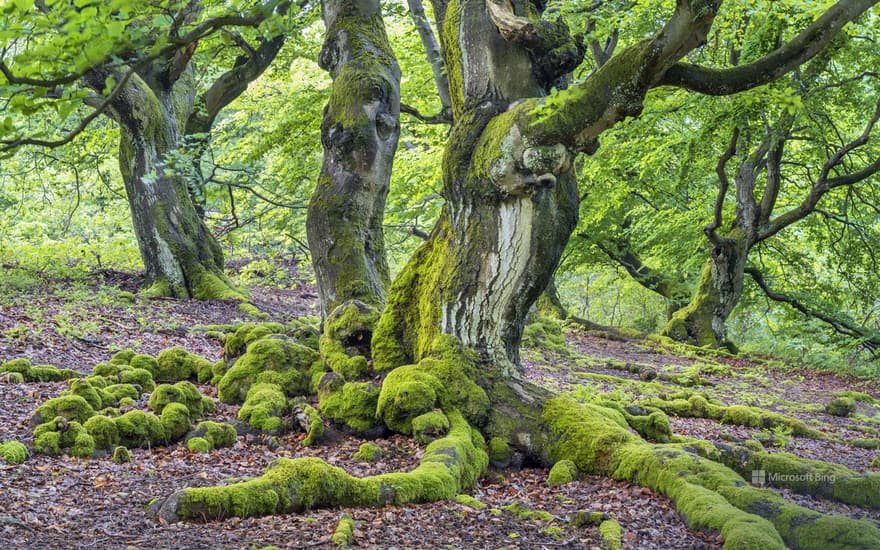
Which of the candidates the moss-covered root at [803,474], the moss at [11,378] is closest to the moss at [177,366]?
the moss at [11,378]

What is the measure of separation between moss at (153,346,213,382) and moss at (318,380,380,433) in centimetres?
226

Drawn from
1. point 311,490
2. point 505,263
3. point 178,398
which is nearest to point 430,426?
point 311,490

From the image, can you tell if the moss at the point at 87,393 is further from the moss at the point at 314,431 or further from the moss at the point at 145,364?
the moss at the point at 314,431

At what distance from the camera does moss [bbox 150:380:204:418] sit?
6.24 m

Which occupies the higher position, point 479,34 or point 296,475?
point 479,34

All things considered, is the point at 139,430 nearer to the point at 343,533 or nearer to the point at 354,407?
the point at 354,407

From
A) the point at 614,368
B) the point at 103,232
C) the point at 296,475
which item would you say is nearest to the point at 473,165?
the point at 296,475

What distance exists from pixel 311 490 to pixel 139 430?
6.73 feet

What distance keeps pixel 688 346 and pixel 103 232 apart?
15748 mm

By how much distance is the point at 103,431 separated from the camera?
217 inches

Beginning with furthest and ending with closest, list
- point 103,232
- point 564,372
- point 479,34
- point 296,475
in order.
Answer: point 103,232 < point 564,372 < point 479,34 < point 296,475

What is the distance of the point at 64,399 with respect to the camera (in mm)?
5754

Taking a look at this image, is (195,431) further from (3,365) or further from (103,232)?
(103,232)

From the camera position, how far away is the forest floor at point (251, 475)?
13.1 ft
